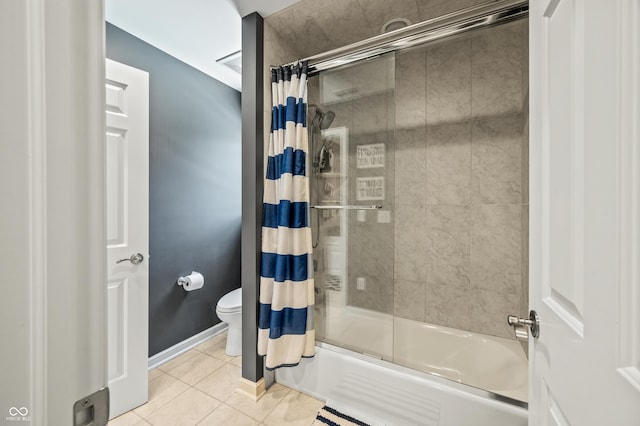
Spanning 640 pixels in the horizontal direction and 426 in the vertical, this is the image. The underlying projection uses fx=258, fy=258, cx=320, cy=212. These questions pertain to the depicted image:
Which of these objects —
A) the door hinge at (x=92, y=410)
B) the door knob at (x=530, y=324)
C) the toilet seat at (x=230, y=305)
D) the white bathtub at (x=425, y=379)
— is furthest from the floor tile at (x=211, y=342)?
the door knob at (x=530, y=324)

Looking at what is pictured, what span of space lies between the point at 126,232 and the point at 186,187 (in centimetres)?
79

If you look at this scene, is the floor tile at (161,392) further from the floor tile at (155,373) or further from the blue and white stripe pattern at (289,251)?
A: the blue and white stripe pattern at (289,251)

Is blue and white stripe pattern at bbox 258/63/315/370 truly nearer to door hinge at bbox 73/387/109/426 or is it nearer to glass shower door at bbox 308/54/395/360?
glass shower door at bbox 308/54/395/360

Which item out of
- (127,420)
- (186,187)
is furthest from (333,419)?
(186,187)

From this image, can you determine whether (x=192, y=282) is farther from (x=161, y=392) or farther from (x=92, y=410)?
(x=92, y=410)

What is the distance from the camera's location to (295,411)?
5.09 feet

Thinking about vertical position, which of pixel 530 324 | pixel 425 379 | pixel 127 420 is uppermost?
pixel 530 324

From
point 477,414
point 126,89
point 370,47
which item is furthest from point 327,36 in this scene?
point 477,414

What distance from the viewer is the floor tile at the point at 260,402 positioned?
1552 mm

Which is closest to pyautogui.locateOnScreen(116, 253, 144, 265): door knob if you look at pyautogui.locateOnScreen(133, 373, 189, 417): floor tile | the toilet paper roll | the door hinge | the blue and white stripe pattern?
the toilet paper roll

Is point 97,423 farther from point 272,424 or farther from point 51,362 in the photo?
point 272,424

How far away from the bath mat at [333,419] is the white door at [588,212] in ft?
3.41

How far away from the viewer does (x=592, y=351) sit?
1.48ft

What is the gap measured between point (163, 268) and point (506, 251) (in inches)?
101
